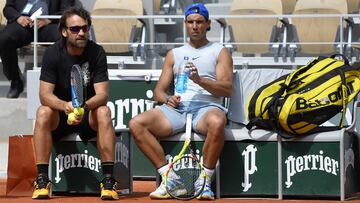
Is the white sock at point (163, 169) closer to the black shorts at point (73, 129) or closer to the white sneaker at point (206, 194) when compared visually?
the white sneaker at point (206, 194)

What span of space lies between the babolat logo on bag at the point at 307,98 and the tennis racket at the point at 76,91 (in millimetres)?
1317

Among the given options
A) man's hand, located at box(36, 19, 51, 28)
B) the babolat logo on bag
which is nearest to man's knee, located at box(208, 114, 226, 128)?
the babolat logo on bag

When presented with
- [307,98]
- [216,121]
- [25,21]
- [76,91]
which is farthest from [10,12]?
[307,98]

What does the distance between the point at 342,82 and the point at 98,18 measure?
13.5 feet

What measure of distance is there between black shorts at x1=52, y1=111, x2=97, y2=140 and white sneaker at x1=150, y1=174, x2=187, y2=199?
720mm

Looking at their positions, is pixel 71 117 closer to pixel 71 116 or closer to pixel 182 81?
pixel 71 116

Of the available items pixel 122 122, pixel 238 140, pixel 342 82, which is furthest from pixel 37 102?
pixel 342 82

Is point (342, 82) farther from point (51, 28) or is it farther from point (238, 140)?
point (51, 28)

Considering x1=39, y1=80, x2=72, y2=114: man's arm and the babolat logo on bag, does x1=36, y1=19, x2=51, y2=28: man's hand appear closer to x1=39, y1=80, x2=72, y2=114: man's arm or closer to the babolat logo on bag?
x1=39, y1=80, x2=72, y2=114: man's arm

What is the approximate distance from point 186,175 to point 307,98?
108 cm

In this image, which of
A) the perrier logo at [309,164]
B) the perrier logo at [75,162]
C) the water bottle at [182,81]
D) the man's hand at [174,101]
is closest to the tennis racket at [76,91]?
the perrier logo at [75,162]

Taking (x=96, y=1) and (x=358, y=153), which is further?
(x=96, y=1)

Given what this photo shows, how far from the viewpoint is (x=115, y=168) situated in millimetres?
8242

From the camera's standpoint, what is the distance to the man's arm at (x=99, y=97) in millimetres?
7953
